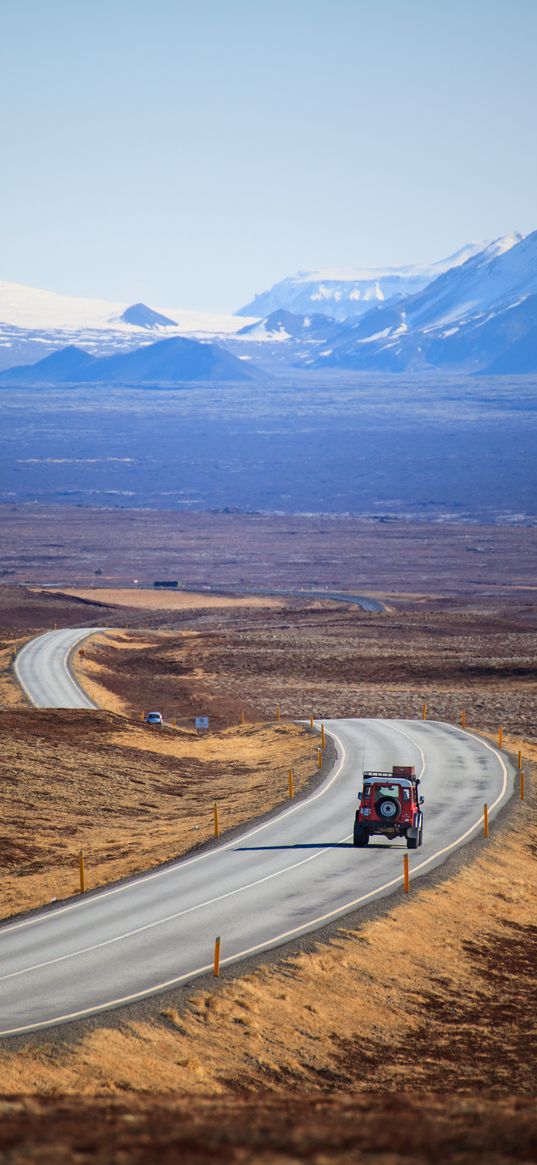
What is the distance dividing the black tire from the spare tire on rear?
0.74 m

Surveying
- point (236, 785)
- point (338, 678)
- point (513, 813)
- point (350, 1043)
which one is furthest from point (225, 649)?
point (350, 1043)

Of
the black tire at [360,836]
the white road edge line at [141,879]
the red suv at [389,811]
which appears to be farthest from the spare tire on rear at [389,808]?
the white road edge line at [141,879]

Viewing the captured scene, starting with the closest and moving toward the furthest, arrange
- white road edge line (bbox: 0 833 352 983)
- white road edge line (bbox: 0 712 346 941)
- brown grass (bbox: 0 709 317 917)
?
white road edge line (bbox: 0 833 352 983) < white road edge line (bbox: 0 712 346 941) < brown grass (bbox: 0 709 317 917)

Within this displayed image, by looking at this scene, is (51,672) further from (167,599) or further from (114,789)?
(167,599)

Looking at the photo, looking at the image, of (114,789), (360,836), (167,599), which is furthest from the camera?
(167,599)

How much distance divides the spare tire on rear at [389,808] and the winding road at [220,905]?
0.99 meters

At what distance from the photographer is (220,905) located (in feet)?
95.5

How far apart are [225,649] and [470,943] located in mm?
63743

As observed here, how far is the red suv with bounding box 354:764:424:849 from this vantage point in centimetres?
3416

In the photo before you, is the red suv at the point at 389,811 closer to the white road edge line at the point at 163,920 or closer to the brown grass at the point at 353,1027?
the white road edge line at the point at 163,920

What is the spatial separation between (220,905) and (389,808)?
6668 mm

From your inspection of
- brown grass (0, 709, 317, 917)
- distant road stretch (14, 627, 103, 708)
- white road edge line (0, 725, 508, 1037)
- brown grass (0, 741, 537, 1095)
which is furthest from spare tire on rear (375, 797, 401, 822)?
distant road stretch (14, 627, 103, 708)

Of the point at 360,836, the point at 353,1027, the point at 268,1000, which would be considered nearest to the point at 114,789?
the point at 360,836

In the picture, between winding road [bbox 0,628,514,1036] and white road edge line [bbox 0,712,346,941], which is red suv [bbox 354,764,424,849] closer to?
winding road [bbox 0,628,514,1036]
